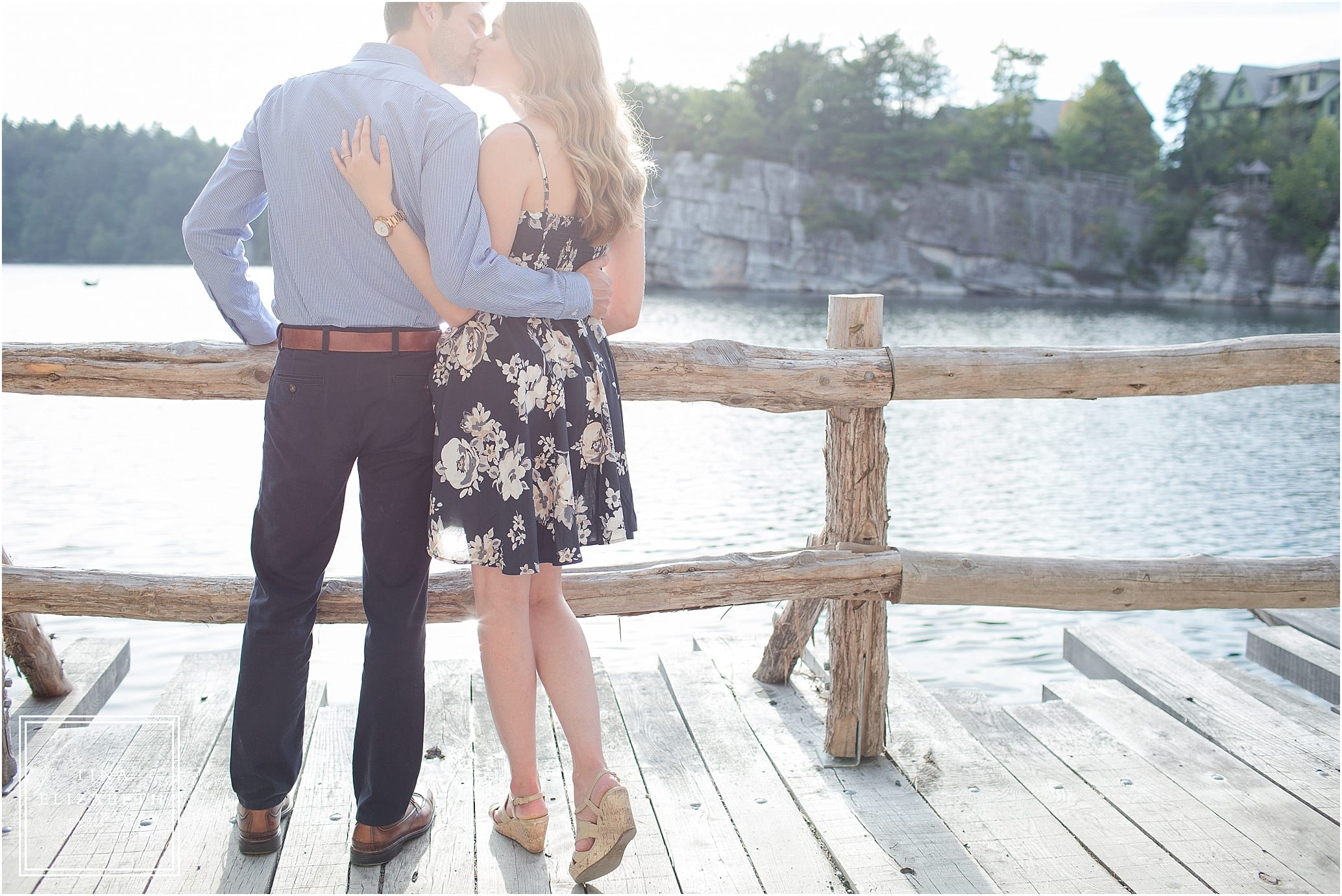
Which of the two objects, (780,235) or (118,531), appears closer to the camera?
(118,531)

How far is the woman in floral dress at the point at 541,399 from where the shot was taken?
2.16 meters

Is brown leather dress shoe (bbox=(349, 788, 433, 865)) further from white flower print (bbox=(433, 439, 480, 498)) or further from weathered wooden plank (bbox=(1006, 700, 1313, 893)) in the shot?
weathered wooden plank (bbox=(1006, 700, 1313, 893))

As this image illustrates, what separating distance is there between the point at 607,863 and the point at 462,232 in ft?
4.66

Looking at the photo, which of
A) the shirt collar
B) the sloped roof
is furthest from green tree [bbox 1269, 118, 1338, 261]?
the shirt collar

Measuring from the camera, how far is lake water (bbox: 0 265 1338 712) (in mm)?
6414

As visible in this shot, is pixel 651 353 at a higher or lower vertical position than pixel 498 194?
lower

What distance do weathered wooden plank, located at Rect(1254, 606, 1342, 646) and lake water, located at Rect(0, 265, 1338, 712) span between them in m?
1.39

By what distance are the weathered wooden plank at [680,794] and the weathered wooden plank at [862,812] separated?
243 mm

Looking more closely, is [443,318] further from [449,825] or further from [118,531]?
[118,531]

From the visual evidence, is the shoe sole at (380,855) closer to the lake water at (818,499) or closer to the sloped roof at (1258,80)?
the lake water at (818,499)

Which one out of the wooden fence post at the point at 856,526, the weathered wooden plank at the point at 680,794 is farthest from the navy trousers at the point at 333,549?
the wooden fence post at the point at 856,526

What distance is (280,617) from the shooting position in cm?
242

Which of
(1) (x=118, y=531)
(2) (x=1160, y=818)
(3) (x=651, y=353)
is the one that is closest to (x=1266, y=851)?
(2) (x=1160, y=818)

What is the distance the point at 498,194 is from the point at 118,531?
28.1 feet
